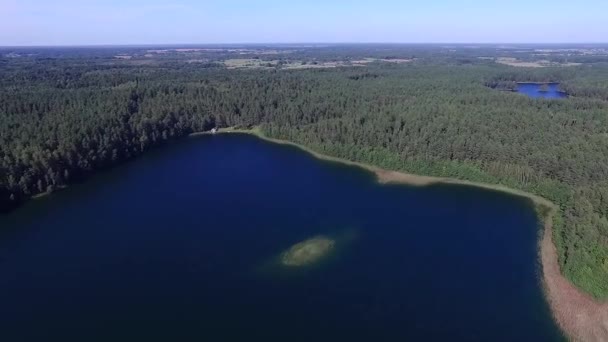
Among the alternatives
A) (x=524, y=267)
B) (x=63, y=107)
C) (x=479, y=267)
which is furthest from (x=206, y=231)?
(x=63, y=107)

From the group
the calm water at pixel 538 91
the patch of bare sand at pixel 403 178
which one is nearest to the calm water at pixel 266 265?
the patch of bare sand at pixel 403 178

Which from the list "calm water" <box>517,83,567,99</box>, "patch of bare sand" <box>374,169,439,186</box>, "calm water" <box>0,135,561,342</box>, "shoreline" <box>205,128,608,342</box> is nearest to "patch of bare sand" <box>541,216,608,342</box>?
"shoreline" <box>205,128,608,342</box>

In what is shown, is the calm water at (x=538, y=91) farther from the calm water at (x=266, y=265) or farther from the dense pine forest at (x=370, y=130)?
the calm water at (x=266, y=265)

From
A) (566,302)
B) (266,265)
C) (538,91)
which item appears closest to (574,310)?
(566,302)

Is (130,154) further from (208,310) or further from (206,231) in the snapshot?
(208,310)

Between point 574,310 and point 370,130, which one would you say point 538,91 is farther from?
point 574,310
